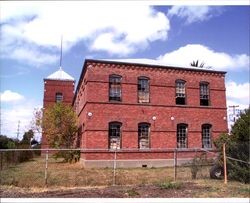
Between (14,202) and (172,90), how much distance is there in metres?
19.5

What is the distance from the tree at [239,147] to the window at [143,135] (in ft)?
36.0

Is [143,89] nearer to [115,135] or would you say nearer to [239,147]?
[115,135]

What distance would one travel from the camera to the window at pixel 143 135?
25594mm

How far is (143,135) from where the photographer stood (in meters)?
25.8

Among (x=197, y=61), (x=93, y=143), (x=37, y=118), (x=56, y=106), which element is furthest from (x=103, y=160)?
(x=197, y=61)

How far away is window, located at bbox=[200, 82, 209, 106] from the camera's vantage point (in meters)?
28.0

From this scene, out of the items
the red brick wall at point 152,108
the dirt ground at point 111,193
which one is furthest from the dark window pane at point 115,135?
the dirt ground at point 111,193

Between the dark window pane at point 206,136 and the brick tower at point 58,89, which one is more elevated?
the brick tower at point 58,89

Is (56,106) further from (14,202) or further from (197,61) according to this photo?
(197,61)

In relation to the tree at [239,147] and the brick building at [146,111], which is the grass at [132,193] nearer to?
the tree at [239,147]

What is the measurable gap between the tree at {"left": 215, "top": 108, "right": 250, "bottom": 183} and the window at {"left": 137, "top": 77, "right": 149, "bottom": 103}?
11597 millimetres

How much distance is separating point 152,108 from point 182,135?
3242 mm

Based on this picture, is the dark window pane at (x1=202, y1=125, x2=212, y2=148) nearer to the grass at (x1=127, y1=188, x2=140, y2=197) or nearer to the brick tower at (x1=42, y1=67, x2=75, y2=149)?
the grass at (x1=127, y1=188, x2=140, y2=197)

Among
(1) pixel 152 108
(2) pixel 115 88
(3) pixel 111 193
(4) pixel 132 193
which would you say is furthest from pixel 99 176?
(1) pixel 152 108
